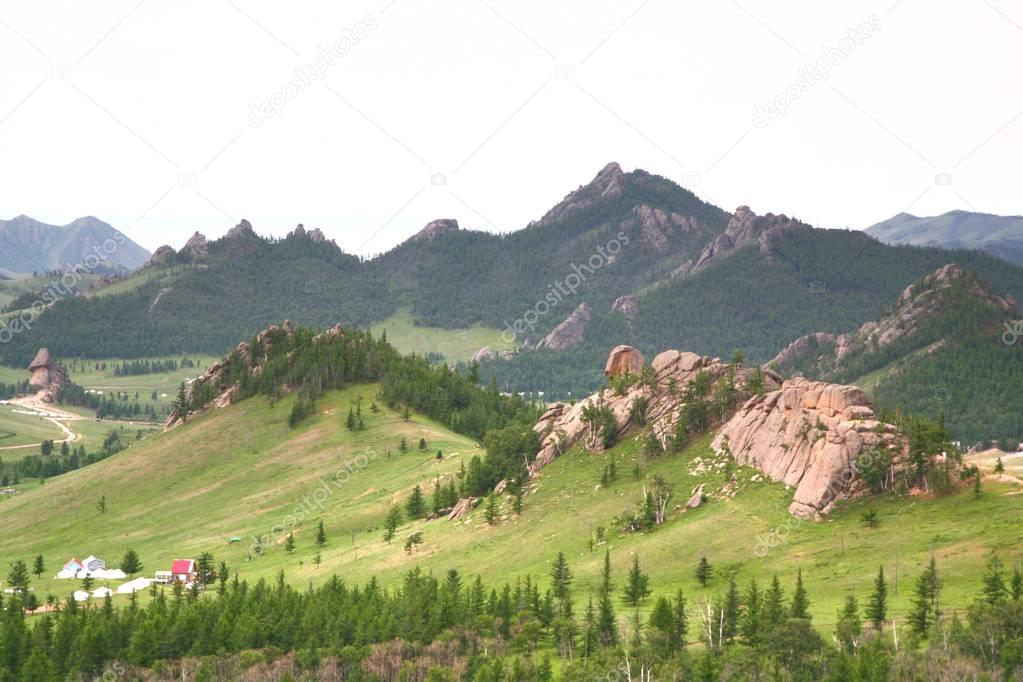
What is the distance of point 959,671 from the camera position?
9950 cm

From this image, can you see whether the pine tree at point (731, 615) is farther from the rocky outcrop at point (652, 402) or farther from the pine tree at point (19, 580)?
the pine tree at point (19, 580)

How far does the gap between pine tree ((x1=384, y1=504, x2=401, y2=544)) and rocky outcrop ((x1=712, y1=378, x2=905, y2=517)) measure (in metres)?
48.4

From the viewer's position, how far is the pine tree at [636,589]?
128625 millimetres

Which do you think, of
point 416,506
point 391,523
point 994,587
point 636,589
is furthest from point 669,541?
point 416,506

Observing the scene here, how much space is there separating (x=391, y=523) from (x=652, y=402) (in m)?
43.1

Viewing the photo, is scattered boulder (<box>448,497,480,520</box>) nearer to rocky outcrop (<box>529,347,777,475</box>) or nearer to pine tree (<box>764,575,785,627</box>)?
rocky outcrop (<box>529,347,777,475</box>)

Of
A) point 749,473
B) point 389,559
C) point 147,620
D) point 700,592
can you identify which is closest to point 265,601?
point 147,620

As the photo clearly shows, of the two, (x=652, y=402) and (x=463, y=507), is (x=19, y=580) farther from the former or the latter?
(x=652, y=402)

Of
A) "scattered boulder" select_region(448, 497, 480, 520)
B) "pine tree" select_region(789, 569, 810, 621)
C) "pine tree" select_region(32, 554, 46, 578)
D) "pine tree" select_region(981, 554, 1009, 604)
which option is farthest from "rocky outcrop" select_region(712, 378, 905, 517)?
"pine tree" select_region(32, 554, 46, 578)

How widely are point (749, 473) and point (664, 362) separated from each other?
125ft

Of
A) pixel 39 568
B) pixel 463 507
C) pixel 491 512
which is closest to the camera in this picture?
pixel 491 512

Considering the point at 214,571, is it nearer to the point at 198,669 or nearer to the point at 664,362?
the point at 198,669

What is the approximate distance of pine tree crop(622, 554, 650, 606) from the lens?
128625mm

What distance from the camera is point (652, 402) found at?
600 ft
